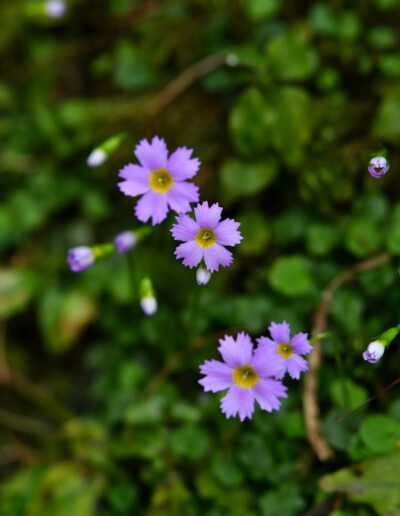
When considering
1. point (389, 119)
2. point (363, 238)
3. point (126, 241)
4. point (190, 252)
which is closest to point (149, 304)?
point (126, 241)

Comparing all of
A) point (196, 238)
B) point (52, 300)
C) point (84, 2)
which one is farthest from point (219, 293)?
point (84, 2)

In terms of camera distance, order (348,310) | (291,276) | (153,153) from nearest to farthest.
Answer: (153,153), (348,310), (291,276)

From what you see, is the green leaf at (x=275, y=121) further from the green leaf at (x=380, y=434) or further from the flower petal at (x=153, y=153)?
the green leaf at (x=380, y=434)

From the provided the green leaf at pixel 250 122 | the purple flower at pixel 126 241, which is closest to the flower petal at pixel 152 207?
the purple flower at pixel 126 241

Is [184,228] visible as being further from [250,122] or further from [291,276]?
[250,122]

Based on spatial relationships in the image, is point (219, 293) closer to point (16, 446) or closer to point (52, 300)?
point (52, 300)

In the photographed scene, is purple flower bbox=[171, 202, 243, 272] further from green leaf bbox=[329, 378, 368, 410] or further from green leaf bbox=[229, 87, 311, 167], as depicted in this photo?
green leaf bbox=[229, 87, 311, 167]
